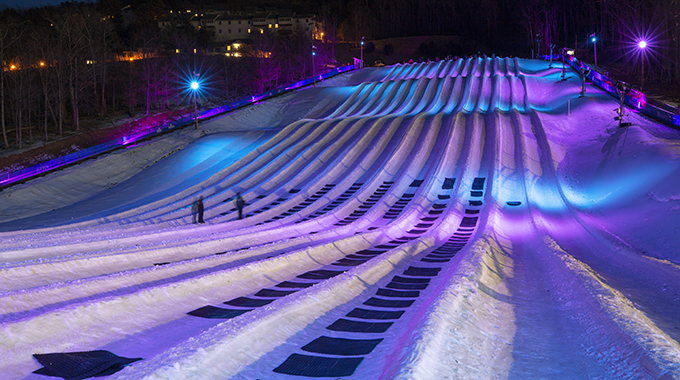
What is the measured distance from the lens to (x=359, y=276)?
10.2 m

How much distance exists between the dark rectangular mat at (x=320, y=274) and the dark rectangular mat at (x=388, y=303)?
178cm

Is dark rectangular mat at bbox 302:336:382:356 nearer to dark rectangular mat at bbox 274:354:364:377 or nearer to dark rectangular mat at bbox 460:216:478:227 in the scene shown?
dark rectangular mat at bbox 274:354:364:377

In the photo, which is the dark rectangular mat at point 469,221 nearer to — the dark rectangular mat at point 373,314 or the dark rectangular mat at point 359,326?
the dark rectangular mat at point 373,314

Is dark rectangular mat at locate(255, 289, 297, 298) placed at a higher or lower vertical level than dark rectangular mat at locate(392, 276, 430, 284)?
higher

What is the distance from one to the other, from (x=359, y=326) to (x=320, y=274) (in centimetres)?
351

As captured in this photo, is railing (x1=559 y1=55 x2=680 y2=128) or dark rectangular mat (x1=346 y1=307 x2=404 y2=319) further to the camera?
railing (x1=559 y1=55 x2=680 y2=128)

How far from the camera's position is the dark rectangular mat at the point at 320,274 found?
1059cm

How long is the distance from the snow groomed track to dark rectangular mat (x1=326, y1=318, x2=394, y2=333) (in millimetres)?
31

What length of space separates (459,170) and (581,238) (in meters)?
10.5

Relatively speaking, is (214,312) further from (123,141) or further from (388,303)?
(123,141)

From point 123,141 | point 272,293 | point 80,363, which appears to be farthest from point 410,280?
point 123,141

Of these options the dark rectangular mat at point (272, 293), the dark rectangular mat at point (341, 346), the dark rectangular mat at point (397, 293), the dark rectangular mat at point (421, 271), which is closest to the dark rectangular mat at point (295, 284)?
the dark rectangular mat at point (272, 293)

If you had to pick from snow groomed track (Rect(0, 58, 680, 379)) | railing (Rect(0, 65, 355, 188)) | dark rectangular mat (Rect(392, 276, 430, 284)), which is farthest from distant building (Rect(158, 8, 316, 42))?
dark rectangular mat (Rect(392, 276, 430, 284))

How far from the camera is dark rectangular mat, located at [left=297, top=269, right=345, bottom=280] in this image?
10.6m
